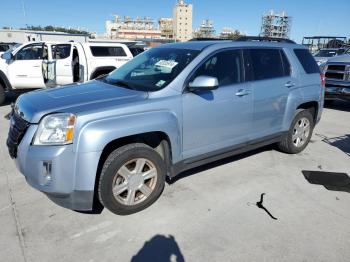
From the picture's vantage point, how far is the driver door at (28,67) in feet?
31.5

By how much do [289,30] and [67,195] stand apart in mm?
123435

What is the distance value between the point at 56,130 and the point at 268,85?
2.94 meters

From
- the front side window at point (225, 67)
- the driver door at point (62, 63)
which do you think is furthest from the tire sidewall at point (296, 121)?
the driver door at point (62, 63)

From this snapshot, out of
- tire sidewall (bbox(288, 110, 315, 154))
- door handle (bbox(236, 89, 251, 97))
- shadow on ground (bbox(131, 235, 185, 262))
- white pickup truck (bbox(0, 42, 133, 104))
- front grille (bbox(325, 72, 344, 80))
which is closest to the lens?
shadow on ground (bbox(131, 235, 185, 262))

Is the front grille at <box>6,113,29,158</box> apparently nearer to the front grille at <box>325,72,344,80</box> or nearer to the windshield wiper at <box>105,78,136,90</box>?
the windshield wiper at <box>105,78,136,90</box>

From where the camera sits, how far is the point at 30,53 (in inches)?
395

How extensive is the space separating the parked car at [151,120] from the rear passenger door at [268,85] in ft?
0.05

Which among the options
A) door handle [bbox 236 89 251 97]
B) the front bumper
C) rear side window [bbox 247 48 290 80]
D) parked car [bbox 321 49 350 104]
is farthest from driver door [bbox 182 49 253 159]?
parked car [bbox 321 49 350 104]

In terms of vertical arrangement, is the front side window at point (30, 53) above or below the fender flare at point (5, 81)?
above

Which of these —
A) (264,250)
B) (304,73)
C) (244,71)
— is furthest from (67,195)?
(304,73)

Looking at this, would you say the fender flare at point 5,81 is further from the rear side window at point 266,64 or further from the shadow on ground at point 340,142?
the shadow on ground at point 340,142

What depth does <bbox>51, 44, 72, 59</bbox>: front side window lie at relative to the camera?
33.8 ft

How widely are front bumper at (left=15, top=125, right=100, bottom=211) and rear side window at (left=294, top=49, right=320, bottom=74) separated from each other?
3794mm

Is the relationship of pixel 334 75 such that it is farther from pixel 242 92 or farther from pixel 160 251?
pixel 160 251
